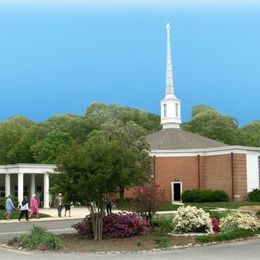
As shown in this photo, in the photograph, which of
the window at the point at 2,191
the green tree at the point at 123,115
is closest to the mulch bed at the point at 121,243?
the window at the point at 2,191

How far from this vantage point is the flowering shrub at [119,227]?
20688 millimetres

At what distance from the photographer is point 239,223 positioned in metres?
21.3

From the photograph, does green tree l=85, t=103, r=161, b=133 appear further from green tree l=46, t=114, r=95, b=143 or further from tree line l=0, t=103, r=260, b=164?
green tree l=46, t=114, r=95, b=143

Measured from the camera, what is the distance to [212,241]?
18.7 meters

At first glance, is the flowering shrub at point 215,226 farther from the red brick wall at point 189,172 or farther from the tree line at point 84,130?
the tree line at point 84,130

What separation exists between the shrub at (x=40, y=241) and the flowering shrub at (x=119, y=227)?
212cm

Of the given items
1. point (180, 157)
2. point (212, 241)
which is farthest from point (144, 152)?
point (212, 241)

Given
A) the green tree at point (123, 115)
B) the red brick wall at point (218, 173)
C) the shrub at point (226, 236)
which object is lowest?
the shrub at point (226, 236)

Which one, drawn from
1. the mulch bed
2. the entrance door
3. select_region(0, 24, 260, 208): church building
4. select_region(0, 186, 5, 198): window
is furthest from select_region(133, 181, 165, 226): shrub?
select_region(0, 186, 5, 198): window

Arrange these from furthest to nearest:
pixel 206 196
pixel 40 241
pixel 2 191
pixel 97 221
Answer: pixel 2 191
pixel 206 196
pixel 97 221
pixel 40 241

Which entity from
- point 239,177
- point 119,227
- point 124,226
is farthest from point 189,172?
point 119,227

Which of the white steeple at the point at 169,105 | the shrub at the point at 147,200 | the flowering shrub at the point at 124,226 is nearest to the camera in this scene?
the flowering shrub at the point at 124,226

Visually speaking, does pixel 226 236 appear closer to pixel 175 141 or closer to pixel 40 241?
pixel 40 241

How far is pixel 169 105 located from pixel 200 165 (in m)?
12.6
